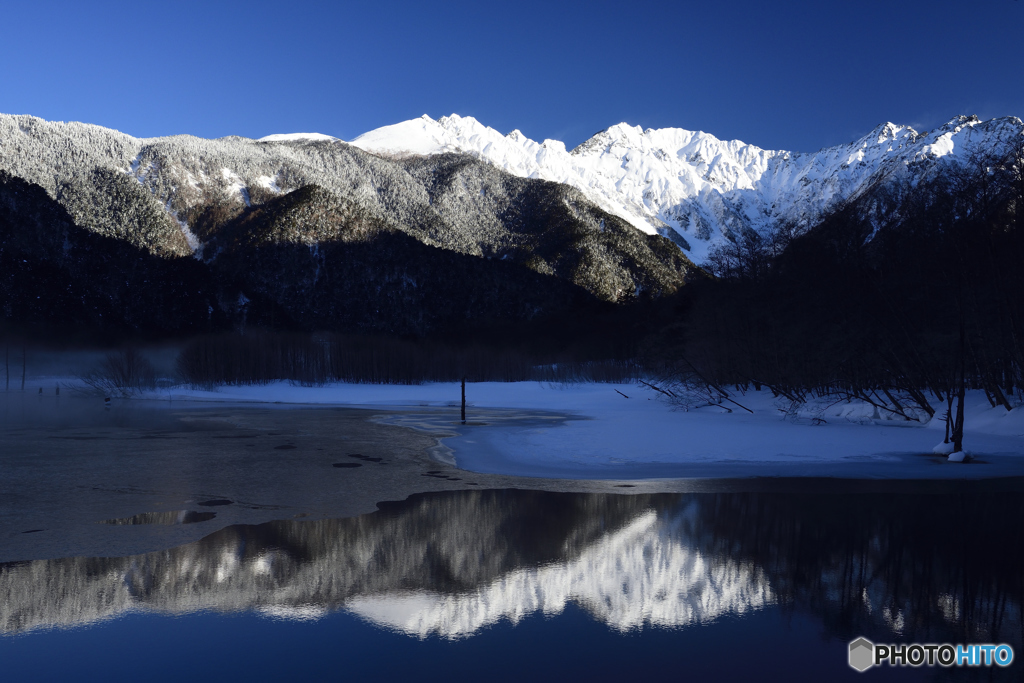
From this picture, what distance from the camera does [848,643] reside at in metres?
5.84

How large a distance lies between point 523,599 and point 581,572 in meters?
1.10

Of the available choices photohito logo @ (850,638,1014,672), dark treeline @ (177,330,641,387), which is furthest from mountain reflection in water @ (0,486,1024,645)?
dark treeline @ (177,330,641,387)

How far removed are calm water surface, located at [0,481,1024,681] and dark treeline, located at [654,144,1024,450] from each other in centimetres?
1084

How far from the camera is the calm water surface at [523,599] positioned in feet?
17.8

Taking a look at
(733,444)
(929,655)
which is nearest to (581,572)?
(929,655)

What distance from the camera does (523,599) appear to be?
6.85 metres

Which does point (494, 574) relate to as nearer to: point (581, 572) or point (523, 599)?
point (523, 599)

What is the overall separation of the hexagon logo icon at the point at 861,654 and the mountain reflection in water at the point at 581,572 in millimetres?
257

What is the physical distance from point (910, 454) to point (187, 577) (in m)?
17.7

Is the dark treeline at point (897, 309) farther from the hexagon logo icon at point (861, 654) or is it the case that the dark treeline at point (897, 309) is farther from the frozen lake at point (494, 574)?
the hexagon logo icon at point (861, 654)

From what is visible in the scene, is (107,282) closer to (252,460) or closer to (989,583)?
(252,460)

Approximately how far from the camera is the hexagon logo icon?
5484 millimetres

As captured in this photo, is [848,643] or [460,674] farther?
[848,643]

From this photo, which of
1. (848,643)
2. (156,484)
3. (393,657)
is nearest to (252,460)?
(156,484)
